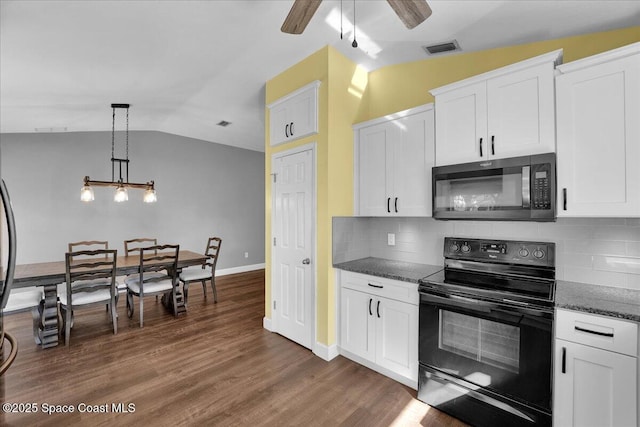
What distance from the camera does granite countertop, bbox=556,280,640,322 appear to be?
1.56 m

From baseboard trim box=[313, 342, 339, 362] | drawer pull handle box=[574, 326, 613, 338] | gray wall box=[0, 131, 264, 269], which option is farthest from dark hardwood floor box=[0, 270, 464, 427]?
gray wall box=[0, 131, 264, 269]

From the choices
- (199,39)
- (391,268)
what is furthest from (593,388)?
Result: (199,39)

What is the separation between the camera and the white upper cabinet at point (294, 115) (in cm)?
292

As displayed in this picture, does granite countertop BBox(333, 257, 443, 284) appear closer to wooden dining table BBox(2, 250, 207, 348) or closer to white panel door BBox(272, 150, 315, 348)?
white panel door BBox(272, 150, 315, 348)

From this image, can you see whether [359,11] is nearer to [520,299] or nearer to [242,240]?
[520,299]

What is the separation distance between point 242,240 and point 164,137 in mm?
2742

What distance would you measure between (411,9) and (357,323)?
239cm

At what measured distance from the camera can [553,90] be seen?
6.35 ft

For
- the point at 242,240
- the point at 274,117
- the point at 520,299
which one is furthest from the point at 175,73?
the point at 242,240

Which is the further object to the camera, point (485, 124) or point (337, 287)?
point (337, 287)

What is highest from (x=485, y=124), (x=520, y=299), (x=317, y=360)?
(x=485, y=124)

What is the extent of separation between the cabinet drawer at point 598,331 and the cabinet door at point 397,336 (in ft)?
2.97

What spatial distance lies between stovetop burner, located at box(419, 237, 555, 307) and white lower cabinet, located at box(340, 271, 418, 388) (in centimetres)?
29

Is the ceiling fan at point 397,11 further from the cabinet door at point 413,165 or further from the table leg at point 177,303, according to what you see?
the table leg at point 177,303
